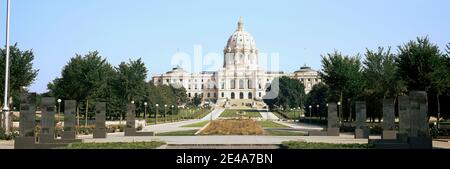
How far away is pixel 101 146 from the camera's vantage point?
2195 centimetres

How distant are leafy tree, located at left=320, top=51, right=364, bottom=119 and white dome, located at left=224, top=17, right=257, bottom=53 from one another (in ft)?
470

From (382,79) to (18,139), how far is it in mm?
29416

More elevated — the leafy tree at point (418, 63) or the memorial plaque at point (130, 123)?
the leafy tree at point (418, 63)

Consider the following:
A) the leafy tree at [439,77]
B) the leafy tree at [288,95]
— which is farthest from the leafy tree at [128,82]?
the leafy tree at [288,95]

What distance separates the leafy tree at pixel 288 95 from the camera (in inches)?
5050

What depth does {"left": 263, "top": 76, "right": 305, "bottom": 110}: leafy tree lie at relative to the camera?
128 m

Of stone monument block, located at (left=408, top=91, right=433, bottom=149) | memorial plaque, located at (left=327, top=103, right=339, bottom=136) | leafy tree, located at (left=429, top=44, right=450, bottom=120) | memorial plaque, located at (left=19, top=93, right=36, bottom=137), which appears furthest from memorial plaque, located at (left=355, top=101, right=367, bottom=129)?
memorial plaque, located at (left=19, top=93, right=36, bottom=137)

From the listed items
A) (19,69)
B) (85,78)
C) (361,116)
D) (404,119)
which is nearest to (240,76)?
(85,78)

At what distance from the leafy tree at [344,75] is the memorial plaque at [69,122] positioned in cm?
2544

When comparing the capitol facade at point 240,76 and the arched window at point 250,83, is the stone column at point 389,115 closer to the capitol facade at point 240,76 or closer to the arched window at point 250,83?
the capitol facade at point 240,76

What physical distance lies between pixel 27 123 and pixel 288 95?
11234 centimetres

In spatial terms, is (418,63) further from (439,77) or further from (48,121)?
(48,121)
